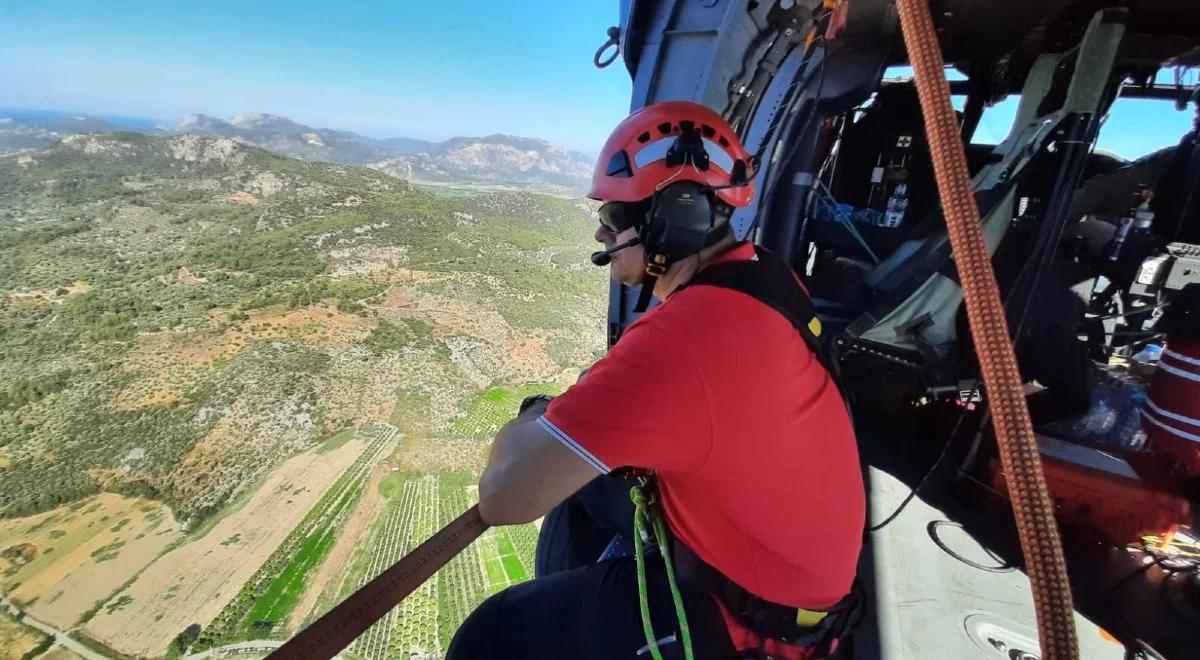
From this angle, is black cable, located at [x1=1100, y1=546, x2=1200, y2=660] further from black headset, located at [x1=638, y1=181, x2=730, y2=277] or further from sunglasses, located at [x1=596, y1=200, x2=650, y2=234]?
sunglasses, located at [x1=596, y1=200, x2=650, y2=234]

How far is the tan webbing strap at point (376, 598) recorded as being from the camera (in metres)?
0.94

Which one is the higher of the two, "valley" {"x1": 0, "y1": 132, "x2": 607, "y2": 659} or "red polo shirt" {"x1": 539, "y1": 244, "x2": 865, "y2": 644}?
"red polo shirt" {"x1": 539, "y1": 244, "x2": 865, "y2": 644}

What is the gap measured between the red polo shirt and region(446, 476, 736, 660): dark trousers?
16 cm

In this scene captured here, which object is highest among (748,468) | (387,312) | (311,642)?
(748,468)

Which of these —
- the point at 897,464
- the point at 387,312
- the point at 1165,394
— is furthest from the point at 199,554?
the point at 1165,394

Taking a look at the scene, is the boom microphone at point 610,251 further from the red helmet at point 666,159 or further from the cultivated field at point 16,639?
the cultivated field at point 16,639

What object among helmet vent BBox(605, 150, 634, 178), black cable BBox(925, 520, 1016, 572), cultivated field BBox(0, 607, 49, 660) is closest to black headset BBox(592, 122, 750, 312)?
helmet vent BBox(605, 150, 634, 178)

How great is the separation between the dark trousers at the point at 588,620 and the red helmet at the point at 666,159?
0.98 metres

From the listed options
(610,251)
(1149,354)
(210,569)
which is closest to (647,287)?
(610,251)

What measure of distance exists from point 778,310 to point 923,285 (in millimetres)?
2722

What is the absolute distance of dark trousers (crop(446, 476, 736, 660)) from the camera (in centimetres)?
121

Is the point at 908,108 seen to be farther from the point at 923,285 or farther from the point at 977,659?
the point at 977,659

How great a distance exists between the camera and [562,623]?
134 cm

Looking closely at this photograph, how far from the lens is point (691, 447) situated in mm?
979
